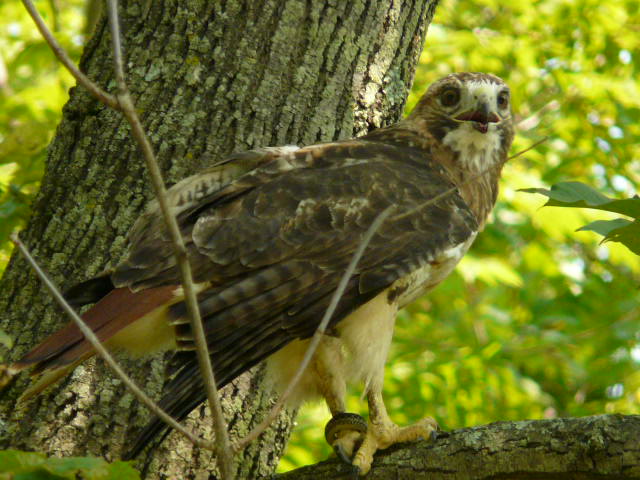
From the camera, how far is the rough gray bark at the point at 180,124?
3316 mm

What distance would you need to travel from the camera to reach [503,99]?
13.8 feet

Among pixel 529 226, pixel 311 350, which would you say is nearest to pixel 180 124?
pixel 311 350

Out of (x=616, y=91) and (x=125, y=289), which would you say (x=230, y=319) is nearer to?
(x=125, y=289)

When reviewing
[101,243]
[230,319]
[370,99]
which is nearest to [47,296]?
[101,243]

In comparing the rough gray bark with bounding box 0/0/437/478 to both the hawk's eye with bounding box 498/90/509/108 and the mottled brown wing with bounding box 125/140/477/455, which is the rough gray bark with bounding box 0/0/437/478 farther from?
the hawk's eye with bounding box 498/90/509/108

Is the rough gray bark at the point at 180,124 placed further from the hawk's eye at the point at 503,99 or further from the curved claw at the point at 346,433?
the hawk's eye at the point at 503,99

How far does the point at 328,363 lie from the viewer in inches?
139

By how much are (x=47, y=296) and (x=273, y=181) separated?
3.27 feet

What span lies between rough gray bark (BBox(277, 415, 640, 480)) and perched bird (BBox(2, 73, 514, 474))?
1.09ft

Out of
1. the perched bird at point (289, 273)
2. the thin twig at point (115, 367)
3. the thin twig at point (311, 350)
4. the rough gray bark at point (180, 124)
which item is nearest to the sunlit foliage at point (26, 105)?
the rough gray bark at point (180, 124)

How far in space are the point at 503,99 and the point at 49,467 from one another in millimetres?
3013

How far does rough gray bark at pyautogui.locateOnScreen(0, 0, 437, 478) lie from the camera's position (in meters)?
3.32

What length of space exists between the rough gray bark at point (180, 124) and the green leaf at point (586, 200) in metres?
1.73

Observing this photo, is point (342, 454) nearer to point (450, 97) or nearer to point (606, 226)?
point (606, 226)
